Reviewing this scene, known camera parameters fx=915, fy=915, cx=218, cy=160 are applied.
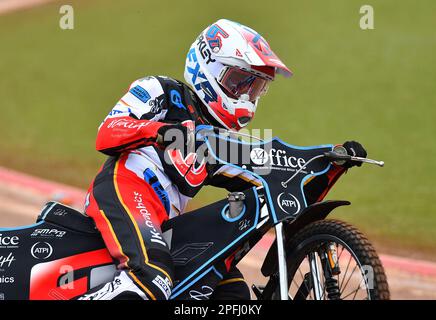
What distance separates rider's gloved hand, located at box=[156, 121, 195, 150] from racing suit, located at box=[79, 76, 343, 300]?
0.28 feet

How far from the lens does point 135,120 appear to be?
4.90m

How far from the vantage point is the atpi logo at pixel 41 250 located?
15.9 feet

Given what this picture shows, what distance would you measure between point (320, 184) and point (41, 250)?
1.57m

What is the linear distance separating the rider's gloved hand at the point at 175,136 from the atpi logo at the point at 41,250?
0.84 metres

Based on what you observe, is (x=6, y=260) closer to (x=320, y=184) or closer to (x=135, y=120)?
(x=135, y=120)

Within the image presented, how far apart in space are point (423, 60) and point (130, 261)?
11.0 metres

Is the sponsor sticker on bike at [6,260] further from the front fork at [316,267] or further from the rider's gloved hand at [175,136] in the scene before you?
the front fork at [316,267]

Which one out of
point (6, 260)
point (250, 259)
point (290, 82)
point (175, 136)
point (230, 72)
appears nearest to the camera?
point (175, 136)

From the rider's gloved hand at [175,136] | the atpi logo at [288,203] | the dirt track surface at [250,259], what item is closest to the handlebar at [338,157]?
the atpi logo at [288,203]

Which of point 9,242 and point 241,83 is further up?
point 241,83

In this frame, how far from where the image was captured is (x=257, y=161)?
16.6ft

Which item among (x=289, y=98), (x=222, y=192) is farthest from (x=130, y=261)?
(x=289, y=98)

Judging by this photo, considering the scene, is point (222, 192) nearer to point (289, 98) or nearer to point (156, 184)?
point (289, 98)

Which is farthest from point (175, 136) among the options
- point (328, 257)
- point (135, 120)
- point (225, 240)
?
point (328, 257)
